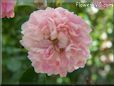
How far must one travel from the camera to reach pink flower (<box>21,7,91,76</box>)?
0.67 meters

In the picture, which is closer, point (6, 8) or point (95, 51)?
point (6, 8)

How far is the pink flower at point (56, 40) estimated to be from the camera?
2.21ft

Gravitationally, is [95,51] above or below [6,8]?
below

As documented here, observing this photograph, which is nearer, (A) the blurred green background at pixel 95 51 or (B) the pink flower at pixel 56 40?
(B) the pink flower at pixel 56 40

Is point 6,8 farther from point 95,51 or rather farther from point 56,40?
point 95,51

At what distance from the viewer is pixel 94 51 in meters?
1.62

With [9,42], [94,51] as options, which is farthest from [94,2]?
[9,42]

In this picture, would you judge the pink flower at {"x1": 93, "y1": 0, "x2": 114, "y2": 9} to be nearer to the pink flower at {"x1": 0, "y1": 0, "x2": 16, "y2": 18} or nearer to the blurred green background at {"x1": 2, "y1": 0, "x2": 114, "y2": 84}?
the pink flower at {"x1": 0, "y1": 0, "x2": 16, "y2": 18}

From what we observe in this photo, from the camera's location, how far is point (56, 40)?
0.68m

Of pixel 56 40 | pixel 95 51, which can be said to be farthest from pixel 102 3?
pixel 95 51

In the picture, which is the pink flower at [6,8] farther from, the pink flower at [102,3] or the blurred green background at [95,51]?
the blurred green background at [95,51]

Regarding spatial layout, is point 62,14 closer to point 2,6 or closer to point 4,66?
point 2,6

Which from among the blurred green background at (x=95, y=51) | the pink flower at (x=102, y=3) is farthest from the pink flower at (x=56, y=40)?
the blurred green background at (x=95, y=51)

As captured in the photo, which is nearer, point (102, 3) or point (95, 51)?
point (102, 3)
